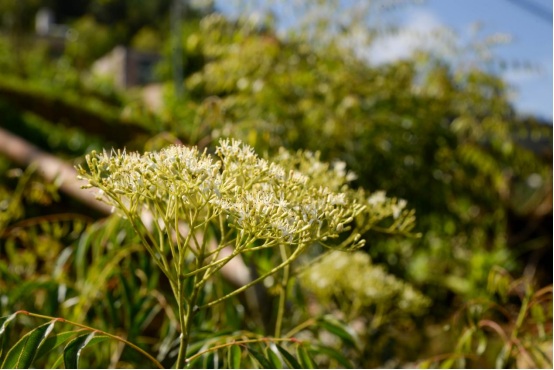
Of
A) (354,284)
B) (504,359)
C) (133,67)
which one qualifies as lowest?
(133,67)

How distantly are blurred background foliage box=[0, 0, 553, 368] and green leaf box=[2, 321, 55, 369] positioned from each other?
37cm

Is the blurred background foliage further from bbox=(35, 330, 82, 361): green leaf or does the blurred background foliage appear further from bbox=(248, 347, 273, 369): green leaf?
bbox=(35, 330, 82, 361): green leaf

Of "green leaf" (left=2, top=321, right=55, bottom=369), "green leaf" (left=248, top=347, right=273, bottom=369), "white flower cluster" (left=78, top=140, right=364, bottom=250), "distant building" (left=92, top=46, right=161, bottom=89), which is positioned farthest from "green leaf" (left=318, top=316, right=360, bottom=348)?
"distant building" (left=92, top=46, right=161, bottom=89)

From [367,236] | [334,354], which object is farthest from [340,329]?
[367,236]

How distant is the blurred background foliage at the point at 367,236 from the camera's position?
1.49 m

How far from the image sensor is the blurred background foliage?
4.88 feet

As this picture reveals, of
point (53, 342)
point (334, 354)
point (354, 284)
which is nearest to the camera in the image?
point (53, 342)

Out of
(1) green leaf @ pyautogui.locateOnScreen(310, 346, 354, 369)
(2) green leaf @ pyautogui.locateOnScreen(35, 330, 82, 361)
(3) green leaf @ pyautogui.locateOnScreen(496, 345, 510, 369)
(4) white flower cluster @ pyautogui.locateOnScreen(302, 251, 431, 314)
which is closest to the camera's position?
(2) green leaf @ pyautogui.locateOnScreen(35, 330, 82, 361)

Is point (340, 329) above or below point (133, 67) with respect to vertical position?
above

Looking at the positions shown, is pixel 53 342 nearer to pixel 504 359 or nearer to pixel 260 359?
pixel 260 359

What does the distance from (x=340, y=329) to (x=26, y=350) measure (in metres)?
0.72

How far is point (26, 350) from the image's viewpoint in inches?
32.4

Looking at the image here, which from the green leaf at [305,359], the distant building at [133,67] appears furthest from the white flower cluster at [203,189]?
the distant building at [133,67]

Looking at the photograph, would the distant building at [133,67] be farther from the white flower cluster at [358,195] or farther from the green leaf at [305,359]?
the green leaf at [305,359]
